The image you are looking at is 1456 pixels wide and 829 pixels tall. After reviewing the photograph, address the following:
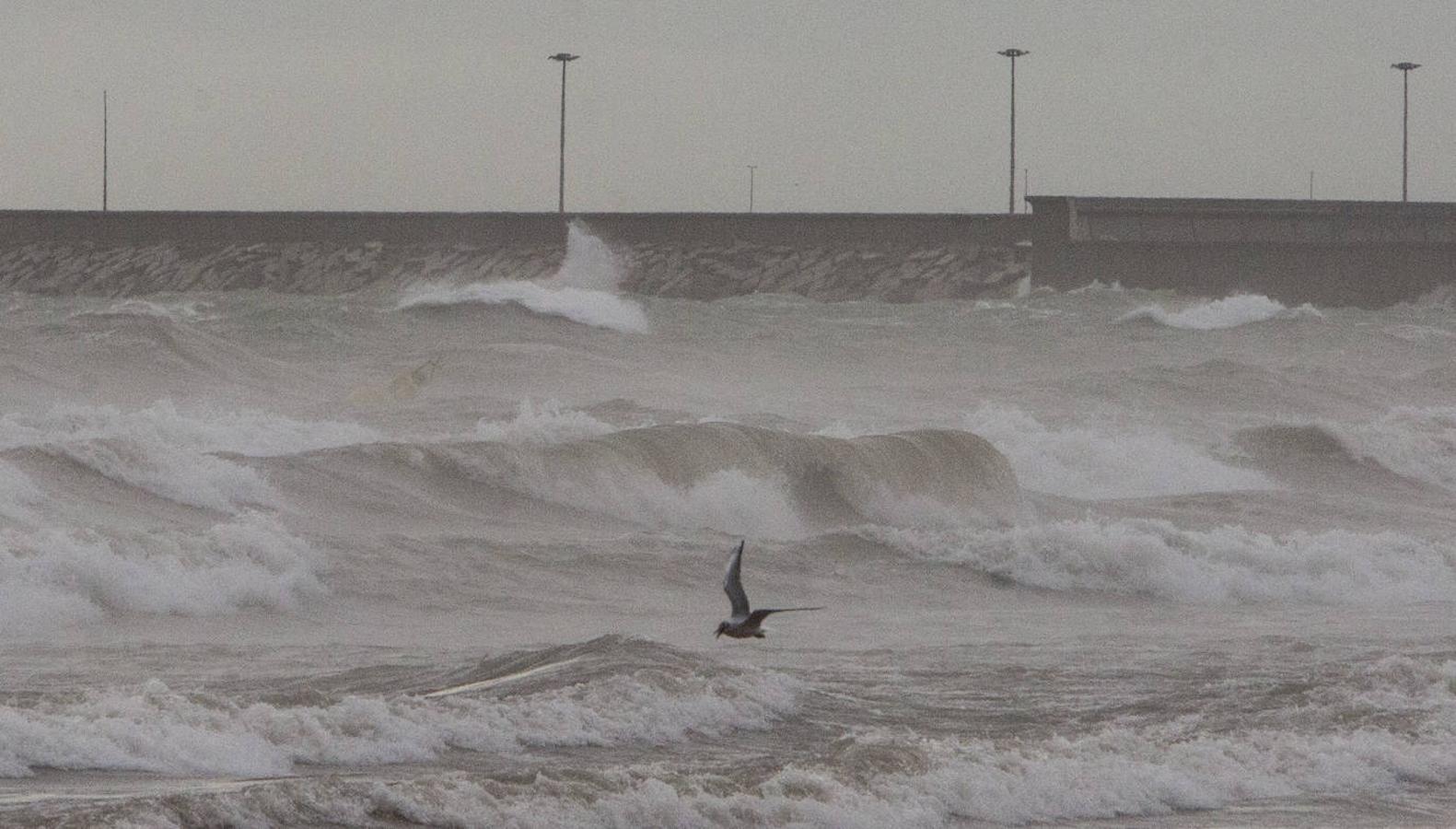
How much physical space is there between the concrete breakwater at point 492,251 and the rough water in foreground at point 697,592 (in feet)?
58.9

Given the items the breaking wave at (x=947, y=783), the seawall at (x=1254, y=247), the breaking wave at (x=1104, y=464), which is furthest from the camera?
the seawall at (x=1254, y=247)

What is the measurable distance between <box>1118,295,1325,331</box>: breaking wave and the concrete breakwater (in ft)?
13.3

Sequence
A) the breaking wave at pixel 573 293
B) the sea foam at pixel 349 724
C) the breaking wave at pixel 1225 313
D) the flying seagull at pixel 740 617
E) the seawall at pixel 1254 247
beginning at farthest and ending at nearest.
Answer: the seawall at pixel 1254 247
the breaking wave at pixel 1225 313
the breaking wave at pixel 573 293
the flying seagull at pixel 740 617
the sea foam at pixel 349 724

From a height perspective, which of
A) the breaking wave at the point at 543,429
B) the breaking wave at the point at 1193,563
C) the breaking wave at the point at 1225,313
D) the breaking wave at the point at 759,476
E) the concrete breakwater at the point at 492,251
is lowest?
the breaking wave at the point at 1193,563

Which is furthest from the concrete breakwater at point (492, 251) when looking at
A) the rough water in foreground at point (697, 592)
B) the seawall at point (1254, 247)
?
the rough water in foreground at point (697, 592)

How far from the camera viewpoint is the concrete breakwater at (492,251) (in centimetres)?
5847

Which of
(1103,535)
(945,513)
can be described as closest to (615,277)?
(945,513)

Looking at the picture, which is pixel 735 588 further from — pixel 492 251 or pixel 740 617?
pixel 492 251

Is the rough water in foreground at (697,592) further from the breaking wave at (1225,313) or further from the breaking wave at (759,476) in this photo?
the breaking wave at (1225,313)

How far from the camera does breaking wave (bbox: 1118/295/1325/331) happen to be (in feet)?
180

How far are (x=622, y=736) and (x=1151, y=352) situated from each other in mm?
39873

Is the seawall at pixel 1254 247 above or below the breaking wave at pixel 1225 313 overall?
above

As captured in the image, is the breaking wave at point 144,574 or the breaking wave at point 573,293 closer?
the breaking wave at point 144,574

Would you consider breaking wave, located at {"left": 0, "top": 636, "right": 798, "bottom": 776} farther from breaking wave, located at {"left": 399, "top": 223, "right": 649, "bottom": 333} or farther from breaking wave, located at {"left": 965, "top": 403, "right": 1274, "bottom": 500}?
breaking wave, located at {"left": 399, "top": 223, "right": 649, "bottom": 333}
